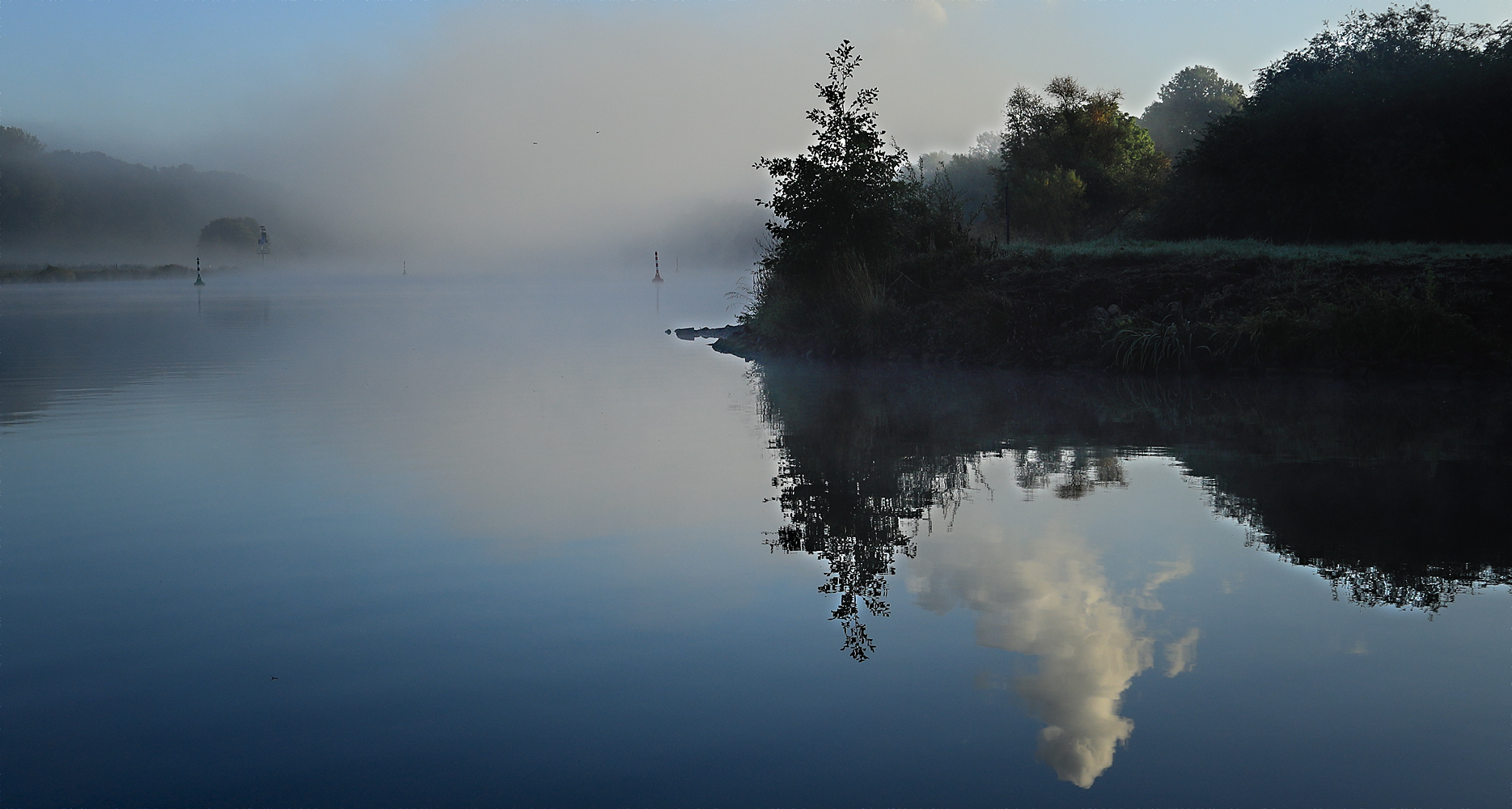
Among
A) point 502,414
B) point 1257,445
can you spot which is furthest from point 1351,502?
point 502,414

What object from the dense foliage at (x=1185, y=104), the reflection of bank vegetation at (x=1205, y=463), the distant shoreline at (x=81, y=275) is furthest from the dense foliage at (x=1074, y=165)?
the distant shoreline at (x=81, y=275)

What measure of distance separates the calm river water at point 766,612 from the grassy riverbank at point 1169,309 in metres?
3.11

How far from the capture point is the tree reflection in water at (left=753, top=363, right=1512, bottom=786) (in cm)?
469

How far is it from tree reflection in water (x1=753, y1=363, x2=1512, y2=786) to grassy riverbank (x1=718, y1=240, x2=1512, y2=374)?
1157mm

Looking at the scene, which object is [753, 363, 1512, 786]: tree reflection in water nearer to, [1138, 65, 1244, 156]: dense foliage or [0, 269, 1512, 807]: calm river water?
[0, 269, 1512, 807]: calm river water

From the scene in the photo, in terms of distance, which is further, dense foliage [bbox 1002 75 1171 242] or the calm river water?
dense foliage [bbox 1002 75 1171 242]

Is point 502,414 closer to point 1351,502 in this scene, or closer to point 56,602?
point 56,602

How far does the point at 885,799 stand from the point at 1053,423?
8019 millimetres

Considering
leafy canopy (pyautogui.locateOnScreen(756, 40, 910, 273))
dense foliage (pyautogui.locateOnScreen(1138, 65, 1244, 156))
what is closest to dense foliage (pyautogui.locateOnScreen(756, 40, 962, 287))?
leafy canopy (pyautogui.locateOnScreen(756, 40, 910, 273))

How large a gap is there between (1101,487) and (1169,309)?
30.9 feet

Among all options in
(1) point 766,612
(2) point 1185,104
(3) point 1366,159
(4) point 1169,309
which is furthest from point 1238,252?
(2) point 1185,104

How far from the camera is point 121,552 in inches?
250

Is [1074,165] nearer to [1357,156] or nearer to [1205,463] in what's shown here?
[1357,156]

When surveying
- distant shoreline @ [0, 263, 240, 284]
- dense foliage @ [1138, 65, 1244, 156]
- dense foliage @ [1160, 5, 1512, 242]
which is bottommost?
dense foliage @ [1160, 5, 1512, 242]
